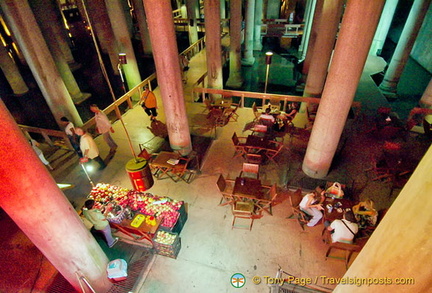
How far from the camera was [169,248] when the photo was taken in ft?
17.9

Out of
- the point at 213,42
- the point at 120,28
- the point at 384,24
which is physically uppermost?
the point at 120,28

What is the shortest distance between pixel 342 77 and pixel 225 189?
4.18 meters

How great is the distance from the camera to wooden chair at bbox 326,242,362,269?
16.9 feet

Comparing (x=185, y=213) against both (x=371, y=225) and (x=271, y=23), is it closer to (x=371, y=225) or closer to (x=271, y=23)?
(x=371, y=225)

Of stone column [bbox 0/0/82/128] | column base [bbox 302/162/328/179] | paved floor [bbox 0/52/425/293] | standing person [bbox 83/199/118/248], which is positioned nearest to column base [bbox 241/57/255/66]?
paved floor [bbox 0/52/425/293]

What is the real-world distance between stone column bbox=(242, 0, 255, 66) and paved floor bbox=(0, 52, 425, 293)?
10217 millimetres

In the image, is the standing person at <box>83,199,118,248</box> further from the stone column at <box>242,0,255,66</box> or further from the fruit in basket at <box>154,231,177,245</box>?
the stone column at <box>242,0,255,66</box>

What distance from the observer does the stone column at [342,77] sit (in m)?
4.93

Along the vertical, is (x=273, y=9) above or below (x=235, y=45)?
above

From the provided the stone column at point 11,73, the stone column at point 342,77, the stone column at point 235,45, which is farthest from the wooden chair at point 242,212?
the stone column at point 11,73

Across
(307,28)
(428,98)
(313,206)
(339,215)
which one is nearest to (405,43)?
(428,98)

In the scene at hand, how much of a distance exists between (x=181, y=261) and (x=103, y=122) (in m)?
4.85

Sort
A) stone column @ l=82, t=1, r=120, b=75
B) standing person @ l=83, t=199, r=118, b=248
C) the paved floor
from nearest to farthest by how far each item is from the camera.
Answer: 1. standing person @ l=83, t=199, r=118, b=248
2. the paved floor
3. stone column @ l=82, t=1, r=120, b=75

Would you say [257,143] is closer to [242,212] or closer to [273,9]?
[242,212]
